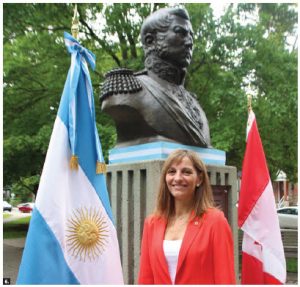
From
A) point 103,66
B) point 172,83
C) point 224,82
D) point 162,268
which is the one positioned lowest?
point 162,268

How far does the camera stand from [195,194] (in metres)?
2.45

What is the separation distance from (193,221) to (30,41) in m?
8.96

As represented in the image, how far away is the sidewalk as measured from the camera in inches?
296

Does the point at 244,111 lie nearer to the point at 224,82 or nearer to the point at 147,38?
the point at 224,82

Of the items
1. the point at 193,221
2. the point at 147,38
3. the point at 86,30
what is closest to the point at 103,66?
the point at 86,30

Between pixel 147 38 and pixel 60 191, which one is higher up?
pixel 147 38

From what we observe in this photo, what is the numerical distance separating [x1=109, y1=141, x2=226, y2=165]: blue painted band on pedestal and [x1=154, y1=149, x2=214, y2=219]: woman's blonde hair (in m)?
1.85

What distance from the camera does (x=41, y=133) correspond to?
9938 millimetres

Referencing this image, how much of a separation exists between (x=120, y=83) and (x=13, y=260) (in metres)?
6.91

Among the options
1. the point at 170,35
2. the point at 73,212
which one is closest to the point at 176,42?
the point at 170,35

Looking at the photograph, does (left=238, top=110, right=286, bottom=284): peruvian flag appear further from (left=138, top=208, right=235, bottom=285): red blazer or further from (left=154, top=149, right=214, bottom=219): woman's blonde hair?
(left=138, top=208, right=235, bottom=285): red blazer

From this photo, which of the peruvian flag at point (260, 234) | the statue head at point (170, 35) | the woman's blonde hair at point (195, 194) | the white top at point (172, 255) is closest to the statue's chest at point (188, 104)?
the statue head at point (170, 35)

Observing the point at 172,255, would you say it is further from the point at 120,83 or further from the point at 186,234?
the point at 120,83

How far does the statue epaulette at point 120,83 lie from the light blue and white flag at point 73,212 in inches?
39.4
